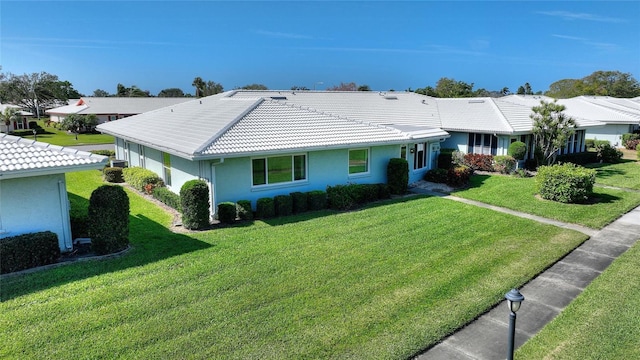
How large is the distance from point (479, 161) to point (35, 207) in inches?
909

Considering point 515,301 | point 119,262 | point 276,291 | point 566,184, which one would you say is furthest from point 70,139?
point 515,301

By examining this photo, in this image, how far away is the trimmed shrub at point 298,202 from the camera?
1570cm

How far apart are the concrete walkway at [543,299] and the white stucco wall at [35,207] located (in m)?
9.64

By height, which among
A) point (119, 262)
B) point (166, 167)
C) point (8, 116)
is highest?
point (8, 116)

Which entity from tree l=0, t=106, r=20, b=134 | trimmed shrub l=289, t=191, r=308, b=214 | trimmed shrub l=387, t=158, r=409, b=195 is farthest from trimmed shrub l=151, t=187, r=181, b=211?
tree l=0, t=106, r=20, b=134

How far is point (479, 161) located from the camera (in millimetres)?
25734

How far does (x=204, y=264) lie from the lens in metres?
10.4

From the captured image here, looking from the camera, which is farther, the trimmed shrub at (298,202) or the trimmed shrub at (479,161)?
the trimmed shrub at (479,161)

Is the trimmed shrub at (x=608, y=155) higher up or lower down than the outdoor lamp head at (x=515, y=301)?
higher up

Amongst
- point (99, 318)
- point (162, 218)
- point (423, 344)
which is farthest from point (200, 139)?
point (423, 344)

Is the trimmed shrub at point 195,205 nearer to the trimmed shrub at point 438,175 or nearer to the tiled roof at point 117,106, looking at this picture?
the trimmed shrub at point 438,175

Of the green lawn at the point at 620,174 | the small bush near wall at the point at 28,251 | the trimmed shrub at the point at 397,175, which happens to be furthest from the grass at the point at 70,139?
the green lawn at the point at 620,174

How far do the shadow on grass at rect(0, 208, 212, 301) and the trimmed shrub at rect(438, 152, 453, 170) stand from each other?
15541 mm

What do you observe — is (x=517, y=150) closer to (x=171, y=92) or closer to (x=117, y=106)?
(x=117, y=106)
